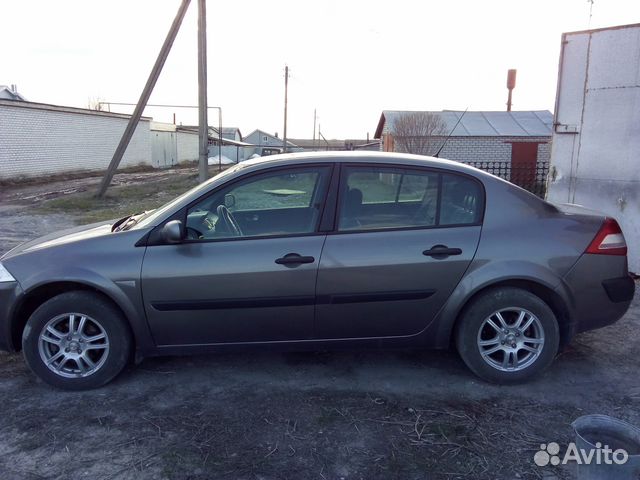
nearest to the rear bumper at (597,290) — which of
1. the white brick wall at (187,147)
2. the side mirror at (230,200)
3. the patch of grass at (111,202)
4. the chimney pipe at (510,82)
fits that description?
the side mirror at (230,200)

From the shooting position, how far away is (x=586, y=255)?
137 inches

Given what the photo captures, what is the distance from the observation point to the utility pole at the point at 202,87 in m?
12.7

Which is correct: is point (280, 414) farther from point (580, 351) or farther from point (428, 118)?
point (428, 118)

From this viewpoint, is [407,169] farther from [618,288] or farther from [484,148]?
[484,148]

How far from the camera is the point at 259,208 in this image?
3.75 m

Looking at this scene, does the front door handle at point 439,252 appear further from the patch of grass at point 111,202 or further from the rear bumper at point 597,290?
the patch of grass at point 111,202

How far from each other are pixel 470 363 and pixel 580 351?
1178mm

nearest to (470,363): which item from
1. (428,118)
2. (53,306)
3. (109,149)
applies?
(53,306)

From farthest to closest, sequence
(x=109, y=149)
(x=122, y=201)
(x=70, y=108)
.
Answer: (x=109, y=149), (x=70, y=108), (x=122, y=201)

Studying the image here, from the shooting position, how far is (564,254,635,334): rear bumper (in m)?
3.49

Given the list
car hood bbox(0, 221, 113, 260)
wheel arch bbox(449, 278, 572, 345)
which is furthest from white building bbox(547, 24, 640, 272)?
car hood bbox(0, 221, 113, 260)

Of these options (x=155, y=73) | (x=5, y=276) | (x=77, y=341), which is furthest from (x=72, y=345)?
(x=155, y=73)

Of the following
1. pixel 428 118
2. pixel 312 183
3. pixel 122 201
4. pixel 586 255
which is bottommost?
pixel 122 201

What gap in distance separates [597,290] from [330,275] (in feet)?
5.90
